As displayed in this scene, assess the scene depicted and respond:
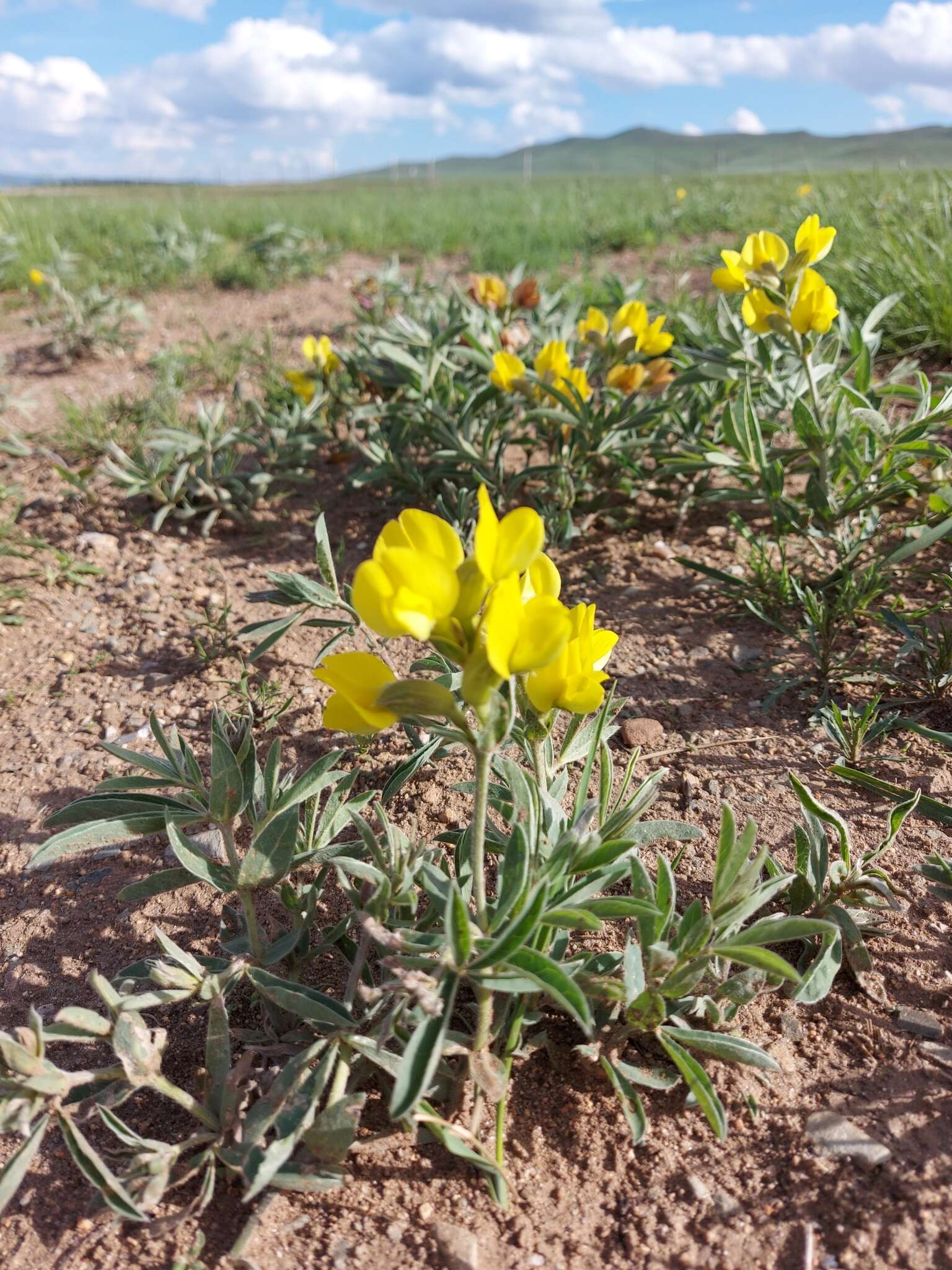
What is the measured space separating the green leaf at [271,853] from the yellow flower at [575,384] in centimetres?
153

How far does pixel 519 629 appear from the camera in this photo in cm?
95

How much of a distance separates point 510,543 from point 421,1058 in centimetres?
57

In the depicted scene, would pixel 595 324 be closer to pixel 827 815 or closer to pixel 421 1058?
pixel 827 815

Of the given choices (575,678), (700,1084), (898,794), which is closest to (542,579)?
(575,678)

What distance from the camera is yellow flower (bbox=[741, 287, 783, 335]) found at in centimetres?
201

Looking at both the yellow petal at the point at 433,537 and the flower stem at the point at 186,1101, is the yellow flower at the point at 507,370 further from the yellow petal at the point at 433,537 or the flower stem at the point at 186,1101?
the flower stem at the point at 186,1101

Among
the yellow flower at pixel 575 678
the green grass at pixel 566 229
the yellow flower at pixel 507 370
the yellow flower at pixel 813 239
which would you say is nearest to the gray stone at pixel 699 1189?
the yellow flower at pixel 575 678

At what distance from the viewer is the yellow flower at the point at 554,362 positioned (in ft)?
8.07

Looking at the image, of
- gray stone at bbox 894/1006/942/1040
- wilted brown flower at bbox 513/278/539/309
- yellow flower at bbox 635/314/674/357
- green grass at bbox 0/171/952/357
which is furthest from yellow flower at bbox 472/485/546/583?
green grass at bbox 0/171/952/357

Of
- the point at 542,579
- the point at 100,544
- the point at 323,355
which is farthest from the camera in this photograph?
the point at 323,355

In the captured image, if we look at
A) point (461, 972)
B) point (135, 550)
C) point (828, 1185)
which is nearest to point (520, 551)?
point (461, 972)

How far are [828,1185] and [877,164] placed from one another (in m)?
5.88

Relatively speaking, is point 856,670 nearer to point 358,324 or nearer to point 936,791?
point 936,791

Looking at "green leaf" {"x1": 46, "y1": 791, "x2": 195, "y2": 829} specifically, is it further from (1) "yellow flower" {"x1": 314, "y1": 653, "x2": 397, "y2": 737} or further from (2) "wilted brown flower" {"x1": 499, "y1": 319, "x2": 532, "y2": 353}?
(2) "wilted brown flower" {"x1": 499, "y1": 319, "x2": 532, "y2": 353}
